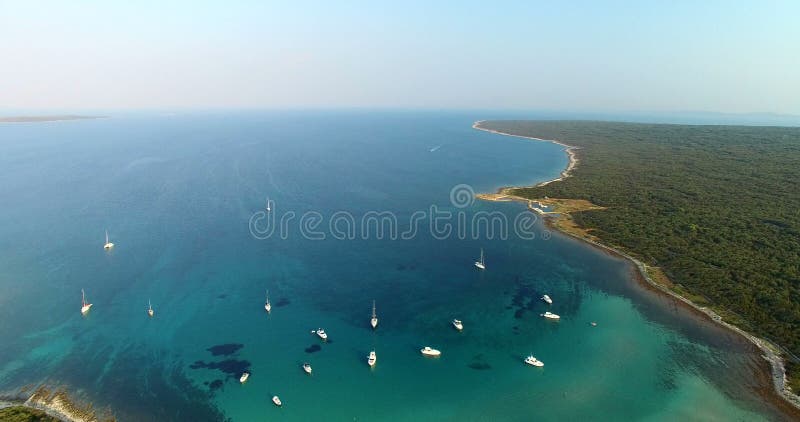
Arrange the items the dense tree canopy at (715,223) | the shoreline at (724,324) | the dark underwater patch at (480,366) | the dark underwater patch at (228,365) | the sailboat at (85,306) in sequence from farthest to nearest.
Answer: the dense tree canopy at (715,223) < the sailboat at (85,306) < the dark underwater patch at (480,366) < the dark underwater patch at (228,365) < the shoreline at (724,324)

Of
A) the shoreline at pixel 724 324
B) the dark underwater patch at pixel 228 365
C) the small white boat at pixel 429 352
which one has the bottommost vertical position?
the dark underwater patch at pixel 228 365

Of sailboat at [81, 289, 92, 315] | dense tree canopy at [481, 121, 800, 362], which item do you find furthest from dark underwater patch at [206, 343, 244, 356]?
dense tree canopy at [481, 121, 800, 362]

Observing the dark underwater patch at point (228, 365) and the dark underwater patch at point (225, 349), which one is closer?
the dark underwater patch at point (228, 365)

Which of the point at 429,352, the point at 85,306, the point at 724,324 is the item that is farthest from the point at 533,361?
the point at 85,306

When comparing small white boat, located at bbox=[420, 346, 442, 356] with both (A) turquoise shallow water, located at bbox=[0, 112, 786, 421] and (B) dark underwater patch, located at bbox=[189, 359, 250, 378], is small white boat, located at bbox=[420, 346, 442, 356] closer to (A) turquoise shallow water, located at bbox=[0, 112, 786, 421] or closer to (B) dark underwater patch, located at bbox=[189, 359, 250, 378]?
(A) turquoise shallow water, located at bbox=[0, 112, 786, 421]

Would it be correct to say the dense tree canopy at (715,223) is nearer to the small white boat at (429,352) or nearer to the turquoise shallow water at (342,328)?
the turquoise shallow water at (342,328)

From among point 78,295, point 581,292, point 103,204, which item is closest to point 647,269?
point 581,292

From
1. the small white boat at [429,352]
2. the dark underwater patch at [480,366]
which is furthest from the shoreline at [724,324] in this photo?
the small white boat at [429,352]

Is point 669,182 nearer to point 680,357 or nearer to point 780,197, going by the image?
point 780,197
